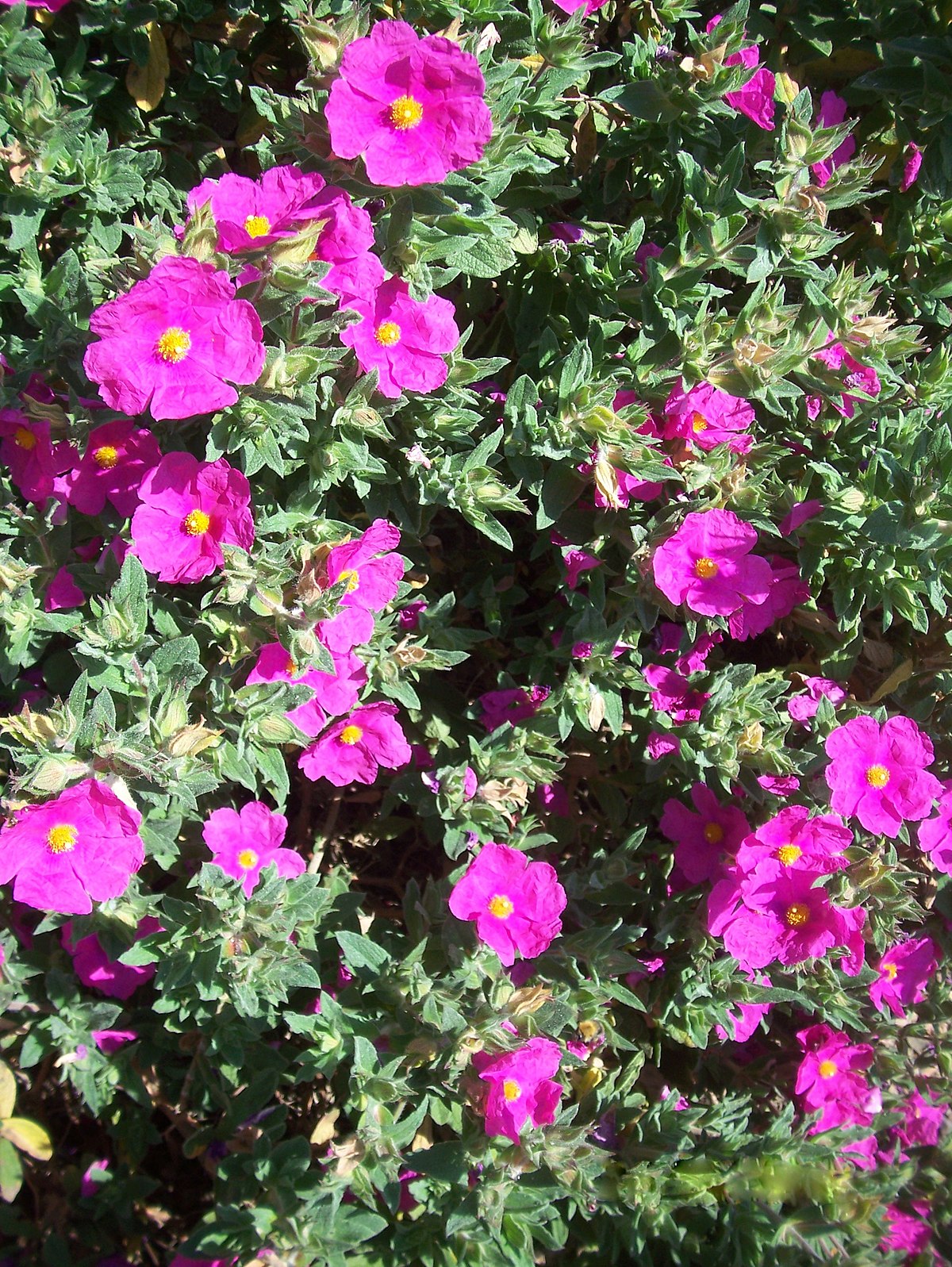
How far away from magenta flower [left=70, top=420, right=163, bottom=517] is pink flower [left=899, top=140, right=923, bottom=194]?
93.5 inches

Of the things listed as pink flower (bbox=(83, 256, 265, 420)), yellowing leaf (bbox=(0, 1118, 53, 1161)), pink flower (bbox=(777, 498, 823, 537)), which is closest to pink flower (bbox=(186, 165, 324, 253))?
pink flower (bbox=(83, 256, 265, 420))

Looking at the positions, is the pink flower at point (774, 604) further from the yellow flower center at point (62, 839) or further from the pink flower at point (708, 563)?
the yellow flower center at point (62, 839)

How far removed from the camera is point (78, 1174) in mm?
2902

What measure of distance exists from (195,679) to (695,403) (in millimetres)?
1442


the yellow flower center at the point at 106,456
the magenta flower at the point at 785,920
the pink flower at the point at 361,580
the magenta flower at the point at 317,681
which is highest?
the yellow flower center at the point at 106,456

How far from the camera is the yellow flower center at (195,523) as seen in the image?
2131mm

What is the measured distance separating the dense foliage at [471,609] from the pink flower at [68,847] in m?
0.01

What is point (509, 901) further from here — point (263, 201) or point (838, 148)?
point (838, 148)

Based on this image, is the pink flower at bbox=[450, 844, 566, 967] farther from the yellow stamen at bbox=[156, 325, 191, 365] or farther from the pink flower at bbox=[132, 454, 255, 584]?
the yellow stamen at bbox=[156, 325, 191, 365]

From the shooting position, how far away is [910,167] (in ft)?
9.58

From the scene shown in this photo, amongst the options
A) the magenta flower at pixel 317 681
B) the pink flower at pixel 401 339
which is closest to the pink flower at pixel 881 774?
the magenta flower at pixel 317 681

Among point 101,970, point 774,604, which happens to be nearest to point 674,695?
point 774,604

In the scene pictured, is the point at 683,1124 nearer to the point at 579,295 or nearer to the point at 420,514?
the point at 420,514

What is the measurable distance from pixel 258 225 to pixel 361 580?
0.83 meters
